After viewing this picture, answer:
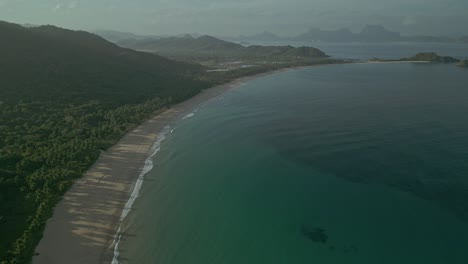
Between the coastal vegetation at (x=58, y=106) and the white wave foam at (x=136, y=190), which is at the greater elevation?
the coastal vegetation at (x=58, y=106)

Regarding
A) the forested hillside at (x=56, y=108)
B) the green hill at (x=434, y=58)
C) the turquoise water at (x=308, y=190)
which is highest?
the green hill at (x=434, y=58)

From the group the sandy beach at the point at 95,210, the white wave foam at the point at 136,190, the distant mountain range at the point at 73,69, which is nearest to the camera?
the sandy beach at the point at 95,210

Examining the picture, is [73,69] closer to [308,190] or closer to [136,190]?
[136,190]

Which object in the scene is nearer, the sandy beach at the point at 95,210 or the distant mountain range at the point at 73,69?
the sandy beach at the point at 95,210

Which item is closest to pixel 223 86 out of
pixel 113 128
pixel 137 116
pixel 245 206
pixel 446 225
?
pixel 137 116

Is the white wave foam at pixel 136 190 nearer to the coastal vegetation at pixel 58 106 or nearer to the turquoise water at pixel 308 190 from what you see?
the turquoise water at pixel 308 190

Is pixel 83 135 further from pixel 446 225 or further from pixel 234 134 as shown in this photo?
pixel 446 225

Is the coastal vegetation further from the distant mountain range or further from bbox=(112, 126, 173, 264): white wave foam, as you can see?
bbox=(112, 126, 173, 264): white wave foam

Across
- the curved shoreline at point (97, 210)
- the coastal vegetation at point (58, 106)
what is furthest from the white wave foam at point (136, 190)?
the coastal vegetation at point (58, 106)
